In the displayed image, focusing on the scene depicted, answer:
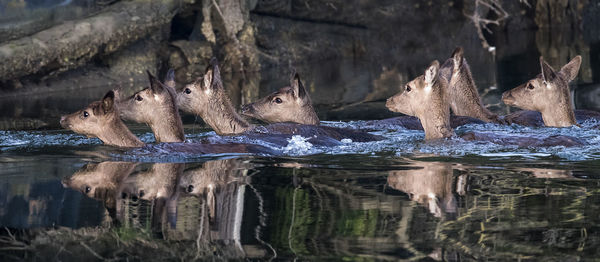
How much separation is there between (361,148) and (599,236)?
4125mm

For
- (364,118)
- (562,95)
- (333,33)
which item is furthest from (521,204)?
(333,33)

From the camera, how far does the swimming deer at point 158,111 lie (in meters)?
9.76

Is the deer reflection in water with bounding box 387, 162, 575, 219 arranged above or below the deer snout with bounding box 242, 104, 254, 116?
below

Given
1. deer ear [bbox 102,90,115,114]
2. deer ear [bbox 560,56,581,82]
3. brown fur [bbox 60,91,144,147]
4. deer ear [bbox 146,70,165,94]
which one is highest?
deer ear [bbox 560,56,581,82]

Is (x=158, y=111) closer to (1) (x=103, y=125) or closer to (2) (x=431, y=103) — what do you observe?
(1) (x=103, y=125)

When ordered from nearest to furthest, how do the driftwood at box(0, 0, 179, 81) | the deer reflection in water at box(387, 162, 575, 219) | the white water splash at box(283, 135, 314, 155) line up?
the deer reflection in water at box(387, 162, 575, 219) → the white water splash at box(283, 135, 314, 155) → the driftwood at box(0, 0, 179, 81)

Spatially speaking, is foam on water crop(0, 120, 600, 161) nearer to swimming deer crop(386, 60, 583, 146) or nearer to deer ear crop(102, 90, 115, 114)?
swimming deer crop(386, 60, 583, 146)

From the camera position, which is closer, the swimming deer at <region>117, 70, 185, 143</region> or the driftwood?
the swimming deer at <region>117, 70, 185, 143</region>

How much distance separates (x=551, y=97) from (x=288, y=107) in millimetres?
3049

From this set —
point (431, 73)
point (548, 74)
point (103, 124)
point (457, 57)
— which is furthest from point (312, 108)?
point (103, 124)

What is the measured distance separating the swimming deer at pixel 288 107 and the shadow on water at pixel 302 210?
3.20m

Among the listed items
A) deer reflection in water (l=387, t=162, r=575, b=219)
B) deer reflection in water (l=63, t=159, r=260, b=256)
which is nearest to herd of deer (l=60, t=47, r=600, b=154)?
deer reflection in water (l=63, t=159, r=260, b=256)

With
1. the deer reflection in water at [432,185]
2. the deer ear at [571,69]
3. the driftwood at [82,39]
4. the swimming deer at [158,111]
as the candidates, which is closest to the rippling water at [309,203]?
the deer reflection in water at [432,185]

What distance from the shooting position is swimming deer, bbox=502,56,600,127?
36.8 ft
